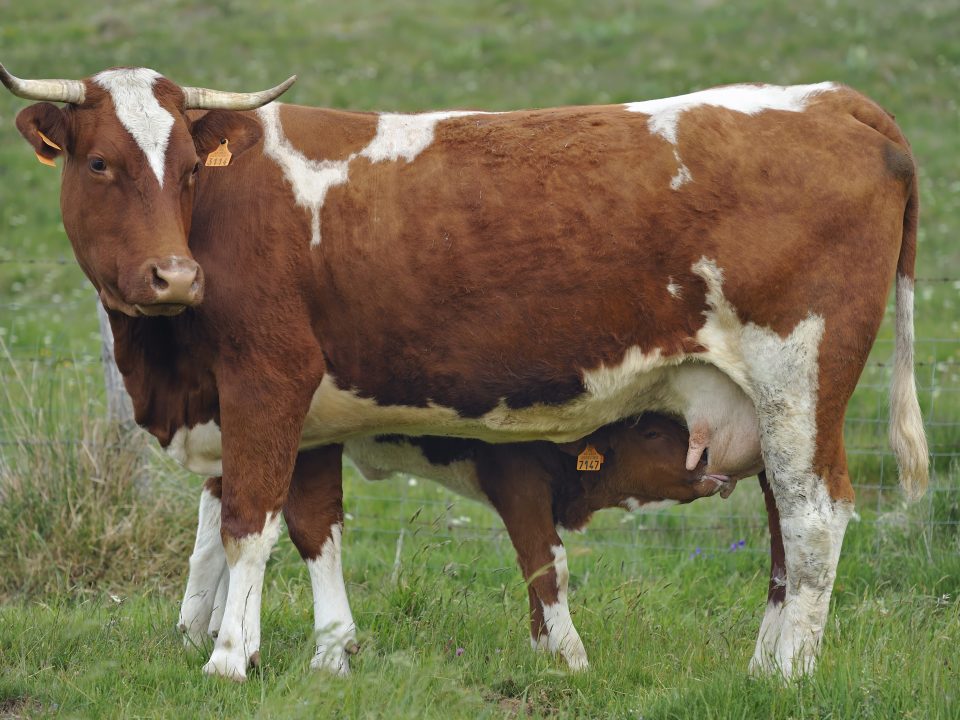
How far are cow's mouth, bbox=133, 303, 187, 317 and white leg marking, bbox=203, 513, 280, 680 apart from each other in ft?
3.21

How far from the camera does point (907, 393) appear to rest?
578 cm

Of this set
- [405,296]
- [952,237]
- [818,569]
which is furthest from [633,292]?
[952,237]

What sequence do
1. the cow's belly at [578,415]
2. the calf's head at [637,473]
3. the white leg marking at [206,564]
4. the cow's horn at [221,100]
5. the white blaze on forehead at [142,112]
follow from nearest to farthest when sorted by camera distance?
the white blaze on forehead at [142,112]
the cow's horn at [221,100]
the cow's belly at [578,415]
the white leg marking at [206,564]
the calf's head at [637,473]

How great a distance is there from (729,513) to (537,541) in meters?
2.52

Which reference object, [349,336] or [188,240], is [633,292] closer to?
[349,336]

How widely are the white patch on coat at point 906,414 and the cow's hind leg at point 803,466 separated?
373 millimetres

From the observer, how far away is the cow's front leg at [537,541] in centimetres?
595

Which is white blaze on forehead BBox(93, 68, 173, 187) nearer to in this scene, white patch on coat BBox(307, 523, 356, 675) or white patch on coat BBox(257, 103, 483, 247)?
white patch on coat BBox(257, 103, 483, 247)

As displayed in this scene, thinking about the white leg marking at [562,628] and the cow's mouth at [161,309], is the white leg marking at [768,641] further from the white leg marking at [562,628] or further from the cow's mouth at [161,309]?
the cow's mouth at [161,309]

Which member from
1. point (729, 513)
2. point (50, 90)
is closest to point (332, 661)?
point (50, 90)

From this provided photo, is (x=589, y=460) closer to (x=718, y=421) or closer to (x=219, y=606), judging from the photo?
(x=718, y=421)

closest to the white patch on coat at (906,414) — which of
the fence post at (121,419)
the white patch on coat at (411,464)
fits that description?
the white patch on coat at (411,464)

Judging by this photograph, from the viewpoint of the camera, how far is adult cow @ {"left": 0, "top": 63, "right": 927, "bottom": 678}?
531 cm

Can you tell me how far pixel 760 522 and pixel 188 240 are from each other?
14.1 ft
